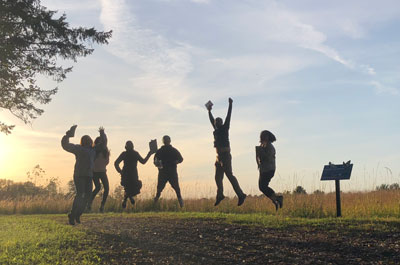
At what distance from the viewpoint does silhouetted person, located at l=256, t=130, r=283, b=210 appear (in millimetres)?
12539

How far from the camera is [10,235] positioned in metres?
12.6

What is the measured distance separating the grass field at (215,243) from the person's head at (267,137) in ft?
7.14

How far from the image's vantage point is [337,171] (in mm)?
13344

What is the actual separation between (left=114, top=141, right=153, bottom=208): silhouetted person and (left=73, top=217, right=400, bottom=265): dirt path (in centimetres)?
375

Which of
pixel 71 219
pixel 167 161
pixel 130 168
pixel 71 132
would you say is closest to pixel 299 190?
pixel 167 161

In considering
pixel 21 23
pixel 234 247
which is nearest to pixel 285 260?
pixel 234 247

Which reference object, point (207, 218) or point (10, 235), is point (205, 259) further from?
point (10, 235)

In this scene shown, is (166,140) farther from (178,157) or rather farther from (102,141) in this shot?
(102,141)

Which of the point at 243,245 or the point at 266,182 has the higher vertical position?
the point at 266,182

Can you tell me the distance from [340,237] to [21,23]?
50.6ft

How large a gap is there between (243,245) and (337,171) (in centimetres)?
520

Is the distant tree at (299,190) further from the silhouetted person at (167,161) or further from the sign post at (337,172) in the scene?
the silhouetted person at (167,161)

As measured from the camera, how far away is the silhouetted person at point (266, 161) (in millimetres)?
12539

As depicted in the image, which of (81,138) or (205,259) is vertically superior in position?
(81,138)
